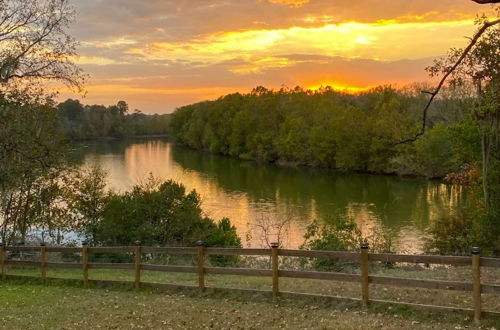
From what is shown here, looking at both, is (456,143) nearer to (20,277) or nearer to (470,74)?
(470,74)

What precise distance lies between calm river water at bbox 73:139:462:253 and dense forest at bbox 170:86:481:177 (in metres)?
3.59

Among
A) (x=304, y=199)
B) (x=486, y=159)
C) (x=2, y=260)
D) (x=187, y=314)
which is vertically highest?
(x=486, y=159)

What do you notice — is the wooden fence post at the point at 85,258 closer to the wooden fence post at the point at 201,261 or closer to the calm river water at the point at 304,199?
the wooden fence post at the point at 201,261

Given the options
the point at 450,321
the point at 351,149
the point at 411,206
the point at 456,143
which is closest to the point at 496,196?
the point at 456,143

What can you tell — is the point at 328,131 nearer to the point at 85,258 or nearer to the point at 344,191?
the point at 344,191

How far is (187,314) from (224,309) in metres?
0.75

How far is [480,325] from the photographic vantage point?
27.5 ft

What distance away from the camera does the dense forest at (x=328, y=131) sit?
66.4 meters

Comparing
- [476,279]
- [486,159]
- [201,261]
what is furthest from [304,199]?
[476,279]

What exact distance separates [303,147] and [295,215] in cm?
4988

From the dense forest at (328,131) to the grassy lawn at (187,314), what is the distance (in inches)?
1223

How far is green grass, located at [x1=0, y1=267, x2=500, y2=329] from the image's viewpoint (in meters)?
9.05

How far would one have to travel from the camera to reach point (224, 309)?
10273 millimetres

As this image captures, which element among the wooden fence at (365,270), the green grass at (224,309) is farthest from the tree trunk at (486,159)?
the wooden fence at (365,270)
